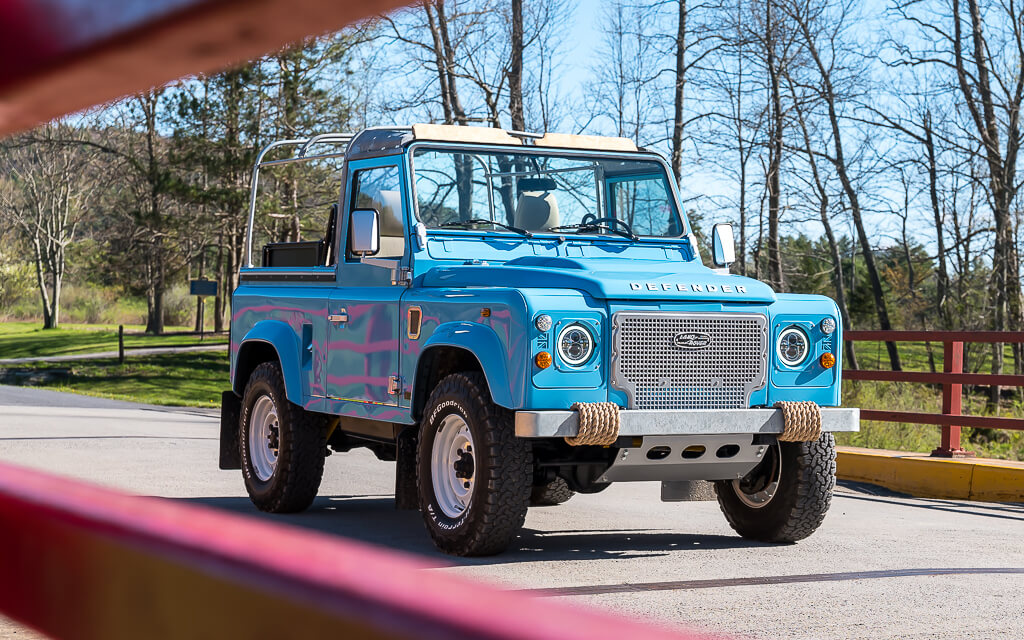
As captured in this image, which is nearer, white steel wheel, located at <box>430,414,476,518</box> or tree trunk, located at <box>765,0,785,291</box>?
white steel wheel, located at <box>430,414,476,518</box>

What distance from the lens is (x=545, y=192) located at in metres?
8.46

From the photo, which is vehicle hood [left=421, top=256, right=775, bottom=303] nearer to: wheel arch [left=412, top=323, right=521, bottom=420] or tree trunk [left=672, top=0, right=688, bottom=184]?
wheel arch [left=412, top=323, right=521, bottom=420]

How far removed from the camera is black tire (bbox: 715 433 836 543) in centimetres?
741

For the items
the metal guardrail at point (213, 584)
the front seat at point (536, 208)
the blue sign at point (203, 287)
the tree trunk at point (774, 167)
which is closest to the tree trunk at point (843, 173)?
the tree trunk at point (774, 167)

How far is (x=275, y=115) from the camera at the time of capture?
1256 inches

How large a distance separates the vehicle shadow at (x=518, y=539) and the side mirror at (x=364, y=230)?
67.9 inches

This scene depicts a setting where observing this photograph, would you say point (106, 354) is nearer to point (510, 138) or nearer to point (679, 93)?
point (679, 93)

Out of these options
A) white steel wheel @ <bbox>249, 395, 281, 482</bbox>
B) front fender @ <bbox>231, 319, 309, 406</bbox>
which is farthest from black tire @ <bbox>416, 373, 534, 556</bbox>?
white steel wheel @ <bbox>249, 395, 281, 482</bbox>

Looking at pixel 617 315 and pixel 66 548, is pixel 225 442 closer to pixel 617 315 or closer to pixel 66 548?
pixel 617 315

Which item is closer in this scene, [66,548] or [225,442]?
[66,548]

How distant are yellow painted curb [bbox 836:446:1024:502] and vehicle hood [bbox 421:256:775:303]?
4.29 metres

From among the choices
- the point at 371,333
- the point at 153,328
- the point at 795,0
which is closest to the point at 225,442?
the point at 371,333

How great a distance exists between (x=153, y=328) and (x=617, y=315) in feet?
167

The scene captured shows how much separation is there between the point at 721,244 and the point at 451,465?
111 inches
